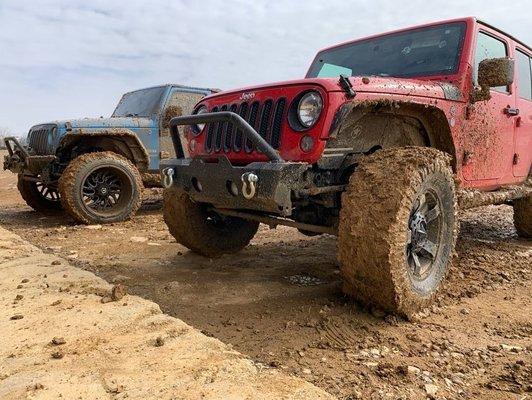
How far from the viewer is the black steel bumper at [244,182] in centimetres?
274

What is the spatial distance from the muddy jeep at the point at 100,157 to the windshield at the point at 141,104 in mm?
18

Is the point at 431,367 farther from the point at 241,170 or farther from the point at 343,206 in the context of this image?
the point at 241,170

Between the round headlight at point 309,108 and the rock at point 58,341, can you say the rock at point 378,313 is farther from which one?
the rock at point 58,341

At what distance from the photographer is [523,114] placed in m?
4.70

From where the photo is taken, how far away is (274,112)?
307 cm

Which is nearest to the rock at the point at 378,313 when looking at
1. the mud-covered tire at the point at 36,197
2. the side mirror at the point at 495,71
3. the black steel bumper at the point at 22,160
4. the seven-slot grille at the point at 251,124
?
the seven-slot grille at the point at 251,124

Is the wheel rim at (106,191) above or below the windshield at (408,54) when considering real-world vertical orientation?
below

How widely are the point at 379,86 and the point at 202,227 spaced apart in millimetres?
1963

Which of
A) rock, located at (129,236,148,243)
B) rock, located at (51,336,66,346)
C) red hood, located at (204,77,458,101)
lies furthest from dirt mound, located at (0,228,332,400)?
rock, located at (129,236,148,243)

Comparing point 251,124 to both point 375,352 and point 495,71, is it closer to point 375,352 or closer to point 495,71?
point 375,352

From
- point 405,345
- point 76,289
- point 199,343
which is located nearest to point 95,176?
point 76,289

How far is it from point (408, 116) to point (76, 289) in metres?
2.65

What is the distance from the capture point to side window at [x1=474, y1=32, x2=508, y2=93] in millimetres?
3965

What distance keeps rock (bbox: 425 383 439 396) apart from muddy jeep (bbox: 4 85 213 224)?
547cm
